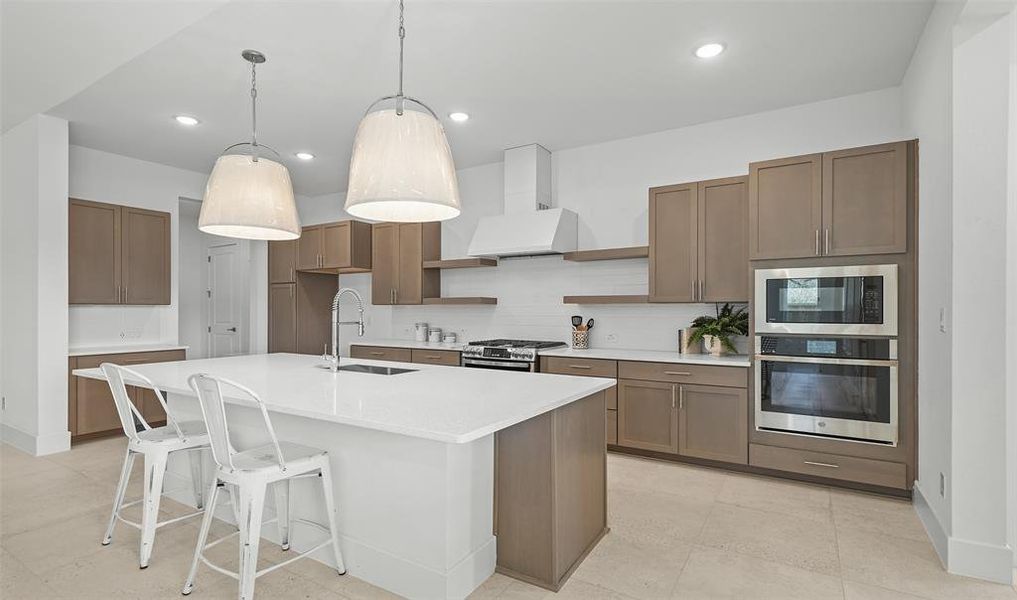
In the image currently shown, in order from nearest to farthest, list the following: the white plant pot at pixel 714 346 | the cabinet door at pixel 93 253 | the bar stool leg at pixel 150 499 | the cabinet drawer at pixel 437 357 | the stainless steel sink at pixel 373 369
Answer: the bar stool leg at pixel 150 499 → the stainless steel sink at pixel 373 369 → the white plant pot at pixel 714 346 → the cabinet door at pixel 93 253 → the cabinet drawer at pixel 437 357

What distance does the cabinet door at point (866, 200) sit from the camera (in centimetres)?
312

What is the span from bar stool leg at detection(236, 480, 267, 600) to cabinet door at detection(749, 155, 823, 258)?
127 inches

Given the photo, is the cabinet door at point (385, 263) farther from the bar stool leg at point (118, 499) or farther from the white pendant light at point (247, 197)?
the bar stool leg at point (118, 499)

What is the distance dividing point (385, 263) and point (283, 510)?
3.56 m

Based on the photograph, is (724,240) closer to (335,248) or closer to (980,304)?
(980,304)

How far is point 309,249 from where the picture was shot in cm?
620

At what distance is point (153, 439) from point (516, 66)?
284 cm

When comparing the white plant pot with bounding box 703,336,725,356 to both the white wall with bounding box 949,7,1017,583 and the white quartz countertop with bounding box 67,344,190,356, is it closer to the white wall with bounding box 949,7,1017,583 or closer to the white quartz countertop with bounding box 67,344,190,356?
the white wall with bounding box 949,7,1017,583

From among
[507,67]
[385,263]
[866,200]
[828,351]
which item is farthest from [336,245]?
[866,200]

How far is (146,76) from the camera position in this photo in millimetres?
3402

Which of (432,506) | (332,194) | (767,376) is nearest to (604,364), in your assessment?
(767,376)

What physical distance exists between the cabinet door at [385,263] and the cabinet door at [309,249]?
2.33ft

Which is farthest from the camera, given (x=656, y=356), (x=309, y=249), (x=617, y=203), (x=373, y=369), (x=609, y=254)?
(x=309, y=249)

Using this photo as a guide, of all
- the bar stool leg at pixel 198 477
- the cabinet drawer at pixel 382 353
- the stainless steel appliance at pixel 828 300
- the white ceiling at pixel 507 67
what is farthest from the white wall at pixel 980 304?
the cabinet drawer at pixel 382 353
